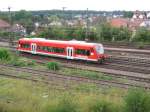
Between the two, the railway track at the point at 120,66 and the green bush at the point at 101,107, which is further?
the railway track at the point at 120,66

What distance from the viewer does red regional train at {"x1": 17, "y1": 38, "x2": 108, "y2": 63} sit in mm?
33312

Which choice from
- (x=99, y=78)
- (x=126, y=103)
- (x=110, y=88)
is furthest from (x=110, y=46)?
(x=126, y=103)

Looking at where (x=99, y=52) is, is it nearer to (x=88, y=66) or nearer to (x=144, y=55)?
(x=88, y=66)

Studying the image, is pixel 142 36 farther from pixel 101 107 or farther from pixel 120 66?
pixel 101 107

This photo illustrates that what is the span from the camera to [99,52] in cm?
3341

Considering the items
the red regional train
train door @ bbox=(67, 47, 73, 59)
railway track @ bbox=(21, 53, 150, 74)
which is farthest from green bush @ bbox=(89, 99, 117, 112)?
train door @ bbox=(67, 47, 73, 59)

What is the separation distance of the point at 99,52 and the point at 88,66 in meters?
1.67

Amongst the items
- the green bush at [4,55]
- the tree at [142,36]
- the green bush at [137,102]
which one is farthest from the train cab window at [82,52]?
the green bush at [137,102]

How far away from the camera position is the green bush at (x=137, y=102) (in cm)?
1525

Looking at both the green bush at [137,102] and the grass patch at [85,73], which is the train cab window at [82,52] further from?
the green bush at [137,102]

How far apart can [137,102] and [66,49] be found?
67.6 ft

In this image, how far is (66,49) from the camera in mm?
35500

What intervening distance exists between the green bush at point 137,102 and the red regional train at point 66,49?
1760 cm

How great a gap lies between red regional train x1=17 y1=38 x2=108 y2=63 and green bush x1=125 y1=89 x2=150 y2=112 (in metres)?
17.6
